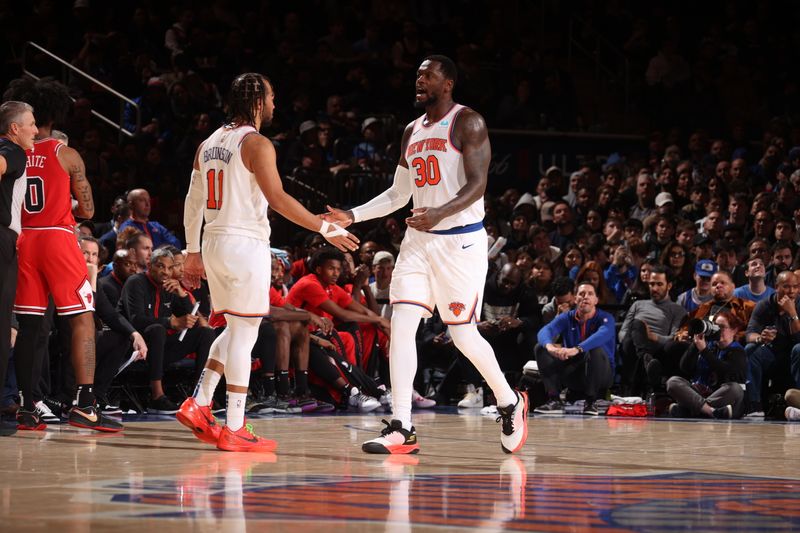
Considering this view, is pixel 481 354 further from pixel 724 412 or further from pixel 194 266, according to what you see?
pixel 724 412

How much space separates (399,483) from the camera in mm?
5199

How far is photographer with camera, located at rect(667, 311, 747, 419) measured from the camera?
995 centimetres

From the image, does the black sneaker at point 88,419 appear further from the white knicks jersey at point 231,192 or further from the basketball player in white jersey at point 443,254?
the basketball player in white jersey at point 443,254

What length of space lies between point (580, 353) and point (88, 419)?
15.4 ft

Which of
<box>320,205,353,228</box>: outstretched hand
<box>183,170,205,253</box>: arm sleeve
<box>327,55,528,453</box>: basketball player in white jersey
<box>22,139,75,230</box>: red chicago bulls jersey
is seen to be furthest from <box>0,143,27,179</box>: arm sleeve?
<box>327,55,528,453</box>: basketball player in white jersey

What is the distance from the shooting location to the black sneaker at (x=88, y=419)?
7570 millimetres

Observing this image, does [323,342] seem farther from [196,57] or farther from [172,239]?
[196,57]

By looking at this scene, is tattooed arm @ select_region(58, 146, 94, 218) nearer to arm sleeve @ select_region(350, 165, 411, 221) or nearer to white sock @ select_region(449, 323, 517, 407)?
arm sleeve @ select_region(350, 165, 411, 221)

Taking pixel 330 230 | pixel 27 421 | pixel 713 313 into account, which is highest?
pixel 330 230

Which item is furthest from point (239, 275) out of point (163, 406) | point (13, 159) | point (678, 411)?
point (678, 411)

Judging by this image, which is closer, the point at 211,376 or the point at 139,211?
the point at 211,376

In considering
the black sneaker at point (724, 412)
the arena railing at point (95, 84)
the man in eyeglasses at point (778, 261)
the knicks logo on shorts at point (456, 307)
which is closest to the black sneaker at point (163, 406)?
the knicks logo on shorts at point (456, 307)

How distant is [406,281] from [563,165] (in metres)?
10.1

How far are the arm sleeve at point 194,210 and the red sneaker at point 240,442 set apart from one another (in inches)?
43.5
